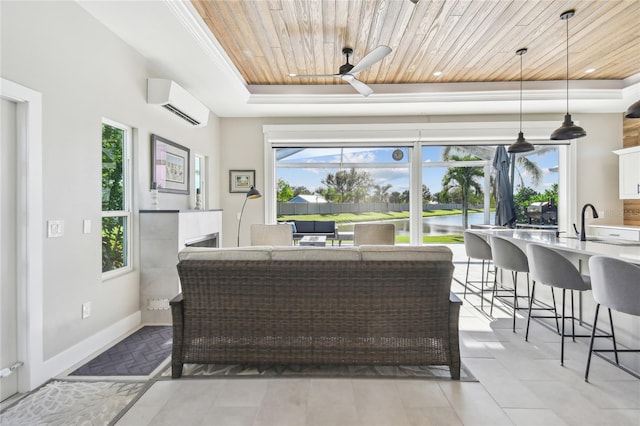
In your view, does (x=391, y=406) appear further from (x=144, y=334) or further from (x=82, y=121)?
(x=82, y=121)

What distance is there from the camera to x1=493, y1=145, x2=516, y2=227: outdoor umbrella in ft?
17.0

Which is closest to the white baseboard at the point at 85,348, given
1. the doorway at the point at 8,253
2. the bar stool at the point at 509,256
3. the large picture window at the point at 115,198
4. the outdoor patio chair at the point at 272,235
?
the doorway at the point at 8,253

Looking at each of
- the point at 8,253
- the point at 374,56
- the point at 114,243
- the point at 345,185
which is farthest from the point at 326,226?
the point at 8,253

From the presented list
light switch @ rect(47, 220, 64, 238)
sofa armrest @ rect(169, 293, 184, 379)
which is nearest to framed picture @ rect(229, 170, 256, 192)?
light switch @ rect(47, 220, 64, 238)

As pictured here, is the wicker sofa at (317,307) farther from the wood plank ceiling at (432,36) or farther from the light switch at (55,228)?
the wood plank ceiling at (432,36)

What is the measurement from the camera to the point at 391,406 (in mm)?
1746

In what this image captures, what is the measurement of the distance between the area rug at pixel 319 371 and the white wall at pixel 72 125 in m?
0.91

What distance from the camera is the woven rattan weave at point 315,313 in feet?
6.50

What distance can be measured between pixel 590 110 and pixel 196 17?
5.89 metres

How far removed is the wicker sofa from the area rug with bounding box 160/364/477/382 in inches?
4.2

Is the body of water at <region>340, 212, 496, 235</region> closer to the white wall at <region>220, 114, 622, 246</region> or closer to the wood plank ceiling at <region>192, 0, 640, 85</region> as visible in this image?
the white wall at <region>220, 114, 622, 246</region>

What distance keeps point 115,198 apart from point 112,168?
0.92ft

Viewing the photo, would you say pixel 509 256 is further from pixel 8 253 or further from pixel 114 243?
pixel 8 253

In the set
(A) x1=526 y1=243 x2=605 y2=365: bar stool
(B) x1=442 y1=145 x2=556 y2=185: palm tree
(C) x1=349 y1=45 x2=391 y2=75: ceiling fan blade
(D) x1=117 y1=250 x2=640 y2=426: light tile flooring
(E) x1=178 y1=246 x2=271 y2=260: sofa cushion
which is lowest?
(D) x1=117 y1=250 x2=640 y2=426: light tile flooring
